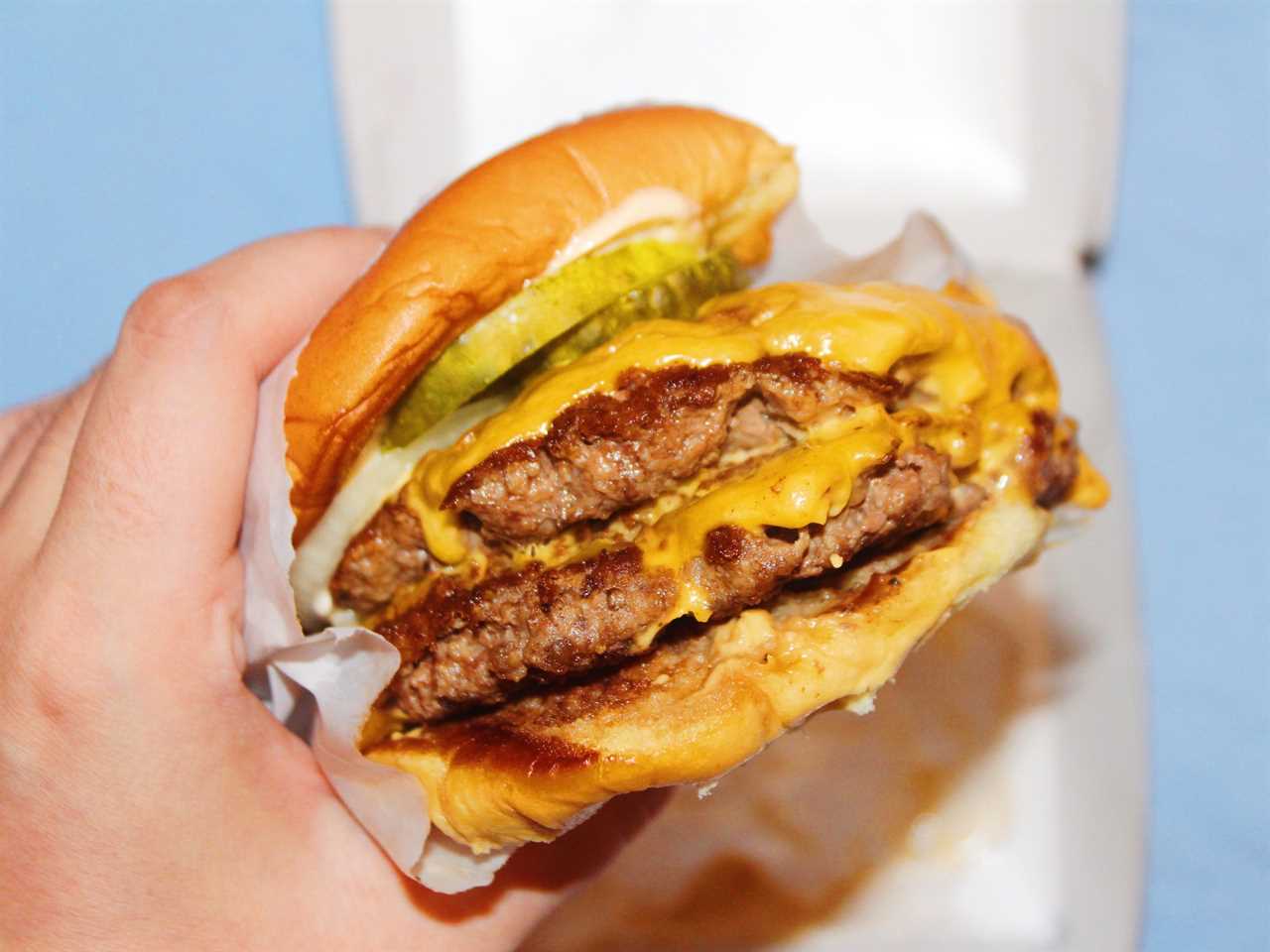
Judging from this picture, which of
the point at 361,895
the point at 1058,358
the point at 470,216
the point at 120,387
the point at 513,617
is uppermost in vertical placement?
the point at 470,216

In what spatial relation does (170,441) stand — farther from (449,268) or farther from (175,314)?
(449,268)

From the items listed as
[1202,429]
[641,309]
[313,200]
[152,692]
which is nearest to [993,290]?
[1202,429]

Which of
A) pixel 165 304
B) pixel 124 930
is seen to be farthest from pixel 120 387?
pixel 124 930

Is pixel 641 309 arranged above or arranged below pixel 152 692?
above

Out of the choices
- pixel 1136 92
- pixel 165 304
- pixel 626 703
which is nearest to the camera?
pixel 626 703

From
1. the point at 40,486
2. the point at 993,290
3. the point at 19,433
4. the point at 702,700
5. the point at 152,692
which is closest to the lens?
the point at 702,700

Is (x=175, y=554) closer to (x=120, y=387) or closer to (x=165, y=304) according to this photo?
(x=120, y=387)

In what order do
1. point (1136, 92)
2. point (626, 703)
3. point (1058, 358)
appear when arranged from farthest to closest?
point (1136, 92) < point (1058, 358) < point (626, 703)

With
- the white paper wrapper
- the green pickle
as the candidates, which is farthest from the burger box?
the green pickle
